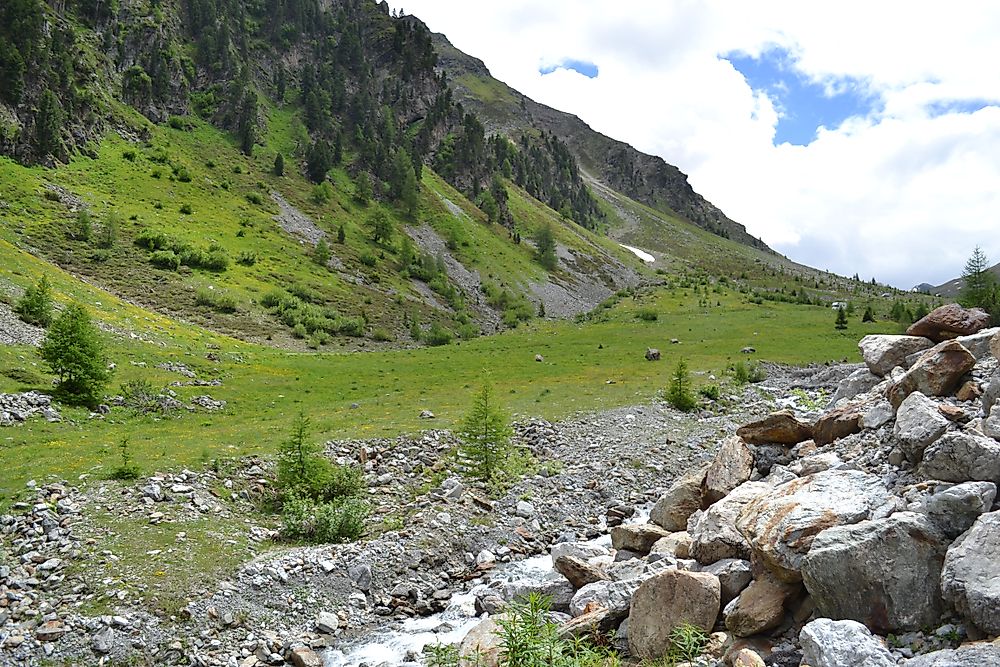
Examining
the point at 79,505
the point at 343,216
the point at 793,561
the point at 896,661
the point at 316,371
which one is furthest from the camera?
the point at 343,216

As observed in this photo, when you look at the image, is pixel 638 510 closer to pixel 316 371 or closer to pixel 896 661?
pixel 896 661

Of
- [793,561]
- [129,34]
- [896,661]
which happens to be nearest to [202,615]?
[793,561]

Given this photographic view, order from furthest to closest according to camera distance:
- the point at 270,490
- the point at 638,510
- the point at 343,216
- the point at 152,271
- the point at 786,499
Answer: the point at 343,216, the point at 152,271, the point at 638,510, the point at 270,490, the point at 786,499

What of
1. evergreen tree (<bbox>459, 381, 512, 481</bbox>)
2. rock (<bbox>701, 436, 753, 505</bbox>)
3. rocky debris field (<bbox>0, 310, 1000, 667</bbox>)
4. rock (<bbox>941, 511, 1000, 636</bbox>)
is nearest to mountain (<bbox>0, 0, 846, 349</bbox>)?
rocky debris field (<bbox>0, 310, 1000, 667</bbox>)

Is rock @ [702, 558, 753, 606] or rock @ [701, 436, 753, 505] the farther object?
rock @ [701, 436, 753, 505]

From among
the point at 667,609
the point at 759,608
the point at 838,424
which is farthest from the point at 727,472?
the point at 759,608

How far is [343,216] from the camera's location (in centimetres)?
12431

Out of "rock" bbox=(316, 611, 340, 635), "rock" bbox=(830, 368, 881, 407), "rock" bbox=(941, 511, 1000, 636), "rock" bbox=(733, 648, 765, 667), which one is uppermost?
"rock" bbox=(830, 368, 881, 407)

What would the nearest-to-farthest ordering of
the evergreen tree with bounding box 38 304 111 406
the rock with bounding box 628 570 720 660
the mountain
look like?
the rock with bounding box 628 570 720 660 < the evergreen tree with bounding box 38 304 111 406 < the mountain

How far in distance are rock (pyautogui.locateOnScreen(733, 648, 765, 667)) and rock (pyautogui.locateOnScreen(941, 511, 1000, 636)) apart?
301cm

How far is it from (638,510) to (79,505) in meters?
19.4

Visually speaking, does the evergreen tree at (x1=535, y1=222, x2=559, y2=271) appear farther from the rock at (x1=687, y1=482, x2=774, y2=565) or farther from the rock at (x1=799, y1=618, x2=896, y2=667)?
the rock at (x1=799, y1=618, x2=896, y2=667)

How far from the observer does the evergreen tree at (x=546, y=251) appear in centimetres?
14550

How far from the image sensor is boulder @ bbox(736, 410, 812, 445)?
18114 millimetres
